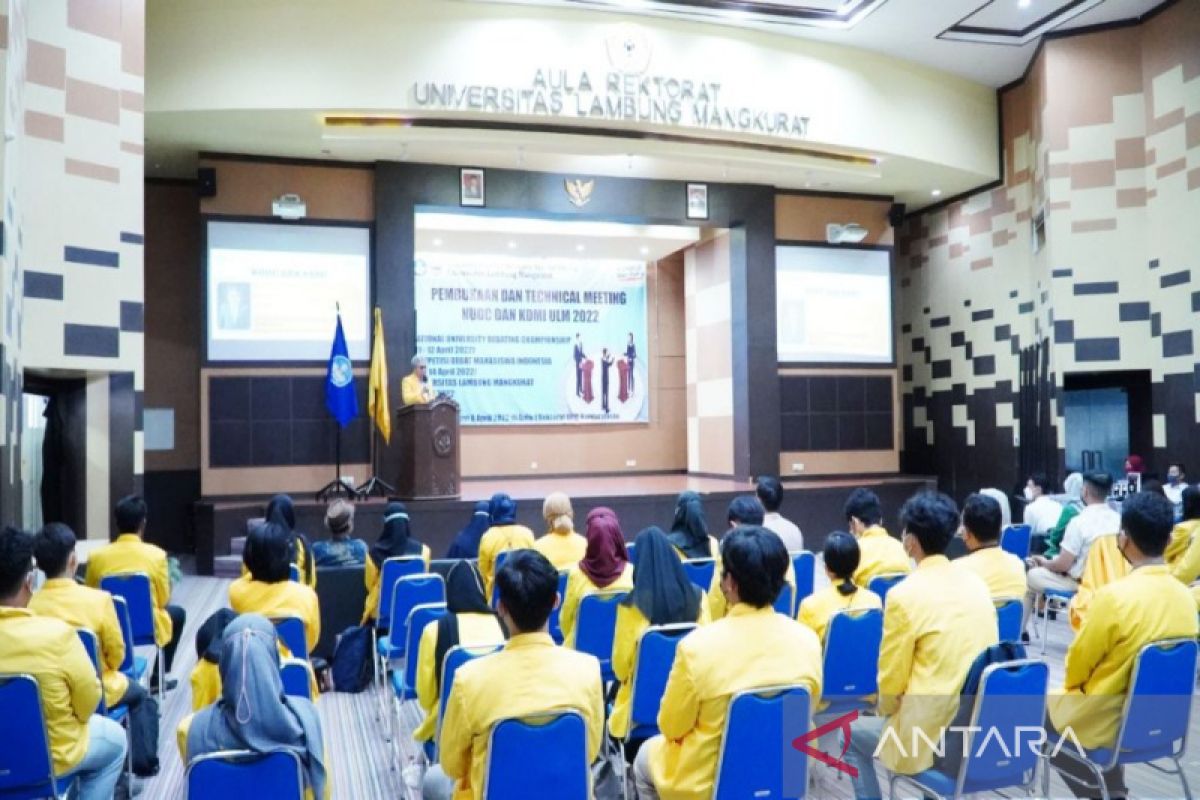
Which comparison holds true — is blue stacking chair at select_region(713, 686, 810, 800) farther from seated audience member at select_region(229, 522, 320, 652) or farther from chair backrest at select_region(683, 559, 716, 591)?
chair backrest at select_region(683, 559, 716, 591)

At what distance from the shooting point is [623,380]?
1251cm

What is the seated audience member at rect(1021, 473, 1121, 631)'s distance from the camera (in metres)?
4.84

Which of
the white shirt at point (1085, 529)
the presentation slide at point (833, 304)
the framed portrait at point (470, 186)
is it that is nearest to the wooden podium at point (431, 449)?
the framed portrait at point (470, 186)

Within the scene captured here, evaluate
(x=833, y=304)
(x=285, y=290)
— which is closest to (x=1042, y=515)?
(x=833, y=304)

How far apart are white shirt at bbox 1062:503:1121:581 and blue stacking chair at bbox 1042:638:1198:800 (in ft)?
7.63

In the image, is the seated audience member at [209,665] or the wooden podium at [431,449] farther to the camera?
the wooden podium at [431,449]

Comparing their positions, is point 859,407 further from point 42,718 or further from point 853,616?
point 42,718

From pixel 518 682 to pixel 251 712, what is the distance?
2.04 ft

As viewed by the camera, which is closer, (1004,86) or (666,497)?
(666,497)

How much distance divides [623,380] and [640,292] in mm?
1322

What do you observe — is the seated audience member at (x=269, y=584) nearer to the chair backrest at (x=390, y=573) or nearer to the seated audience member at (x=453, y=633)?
the seated audience member at (x=453, y=633)

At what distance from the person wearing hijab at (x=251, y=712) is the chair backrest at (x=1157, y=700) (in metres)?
2.29

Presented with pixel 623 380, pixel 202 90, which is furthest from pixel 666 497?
pixel 202 90

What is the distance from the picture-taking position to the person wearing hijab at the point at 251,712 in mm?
1981
